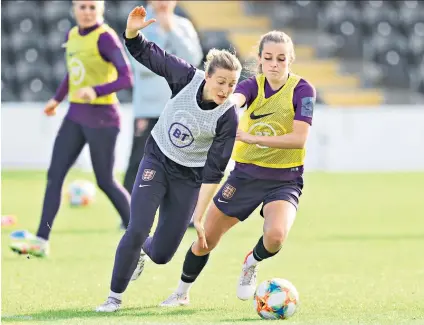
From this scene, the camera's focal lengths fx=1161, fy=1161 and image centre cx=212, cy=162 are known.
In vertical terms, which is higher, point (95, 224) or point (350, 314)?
point (350, 314)

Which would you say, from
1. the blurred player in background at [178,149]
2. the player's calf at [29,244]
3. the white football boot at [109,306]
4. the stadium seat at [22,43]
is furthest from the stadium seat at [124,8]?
the white football boot at [109,306]

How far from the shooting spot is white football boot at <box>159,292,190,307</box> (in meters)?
6.80

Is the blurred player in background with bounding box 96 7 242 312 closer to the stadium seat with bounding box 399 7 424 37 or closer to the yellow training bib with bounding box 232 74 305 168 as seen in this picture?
the yellow training bib with bounding box 232 74 305 168

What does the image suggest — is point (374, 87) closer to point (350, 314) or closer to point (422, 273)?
point (422, 273)

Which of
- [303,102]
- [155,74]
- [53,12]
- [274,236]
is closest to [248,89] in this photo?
[303,102]

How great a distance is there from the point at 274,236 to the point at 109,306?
1.04 meters

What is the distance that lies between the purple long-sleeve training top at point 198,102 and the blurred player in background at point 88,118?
2.29 m

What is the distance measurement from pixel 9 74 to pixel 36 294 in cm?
1514

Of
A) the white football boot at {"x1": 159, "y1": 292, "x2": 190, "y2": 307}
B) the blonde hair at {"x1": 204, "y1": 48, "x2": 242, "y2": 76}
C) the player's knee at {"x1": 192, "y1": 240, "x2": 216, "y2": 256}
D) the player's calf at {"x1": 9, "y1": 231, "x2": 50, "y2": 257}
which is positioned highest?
the blonde hair at {"x1": 204, "y1": 48, "x2": 242, "y2": 76}

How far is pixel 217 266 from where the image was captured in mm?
8734

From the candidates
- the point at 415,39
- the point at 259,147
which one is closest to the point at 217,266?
the point at 259,147

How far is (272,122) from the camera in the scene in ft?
22.8

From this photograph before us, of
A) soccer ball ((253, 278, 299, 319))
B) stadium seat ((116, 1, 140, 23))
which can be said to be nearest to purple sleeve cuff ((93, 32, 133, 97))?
soccer ball ((253, 278, 299, 319))

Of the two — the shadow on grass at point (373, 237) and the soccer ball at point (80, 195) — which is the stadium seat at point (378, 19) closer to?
the soccer ball at point (80, 195)
